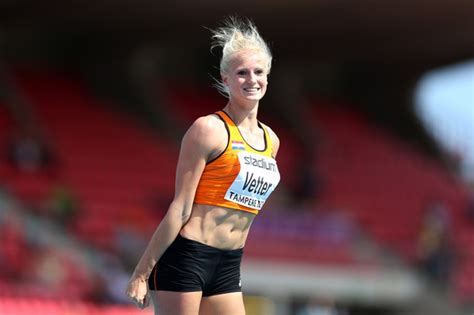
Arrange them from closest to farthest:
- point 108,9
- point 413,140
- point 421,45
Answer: point 108,9 → point 421,45 → point 413,140

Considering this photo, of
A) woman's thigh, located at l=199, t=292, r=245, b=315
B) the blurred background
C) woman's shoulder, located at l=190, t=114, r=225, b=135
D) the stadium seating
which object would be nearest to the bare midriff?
woman's thigh, located at l=199, t=292, r=245, b=315

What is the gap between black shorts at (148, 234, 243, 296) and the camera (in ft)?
14.1

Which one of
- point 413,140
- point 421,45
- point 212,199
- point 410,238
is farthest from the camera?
point 413,140

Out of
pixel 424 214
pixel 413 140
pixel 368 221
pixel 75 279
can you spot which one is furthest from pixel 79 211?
pixel 413 140

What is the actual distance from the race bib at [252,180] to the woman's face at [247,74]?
286 millimetres

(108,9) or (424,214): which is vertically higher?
(108,9)

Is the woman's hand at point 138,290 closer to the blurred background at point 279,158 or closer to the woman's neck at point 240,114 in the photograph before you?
the woman's neck at point 240,114

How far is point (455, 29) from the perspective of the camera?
63.8 ft

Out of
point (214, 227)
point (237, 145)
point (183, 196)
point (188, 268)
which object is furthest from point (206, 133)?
point (188, 268)

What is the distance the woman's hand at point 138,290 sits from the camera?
4285 millimetres

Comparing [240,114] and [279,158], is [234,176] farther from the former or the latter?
[279,158]

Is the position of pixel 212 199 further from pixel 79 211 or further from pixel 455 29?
pixel 455 29

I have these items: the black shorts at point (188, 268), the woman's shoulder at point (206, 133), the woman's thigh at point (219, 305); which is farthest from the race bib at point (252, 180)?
the woman's thigh at point (219, 305)

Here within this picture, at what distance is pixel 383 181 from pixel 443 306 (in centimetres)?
408
